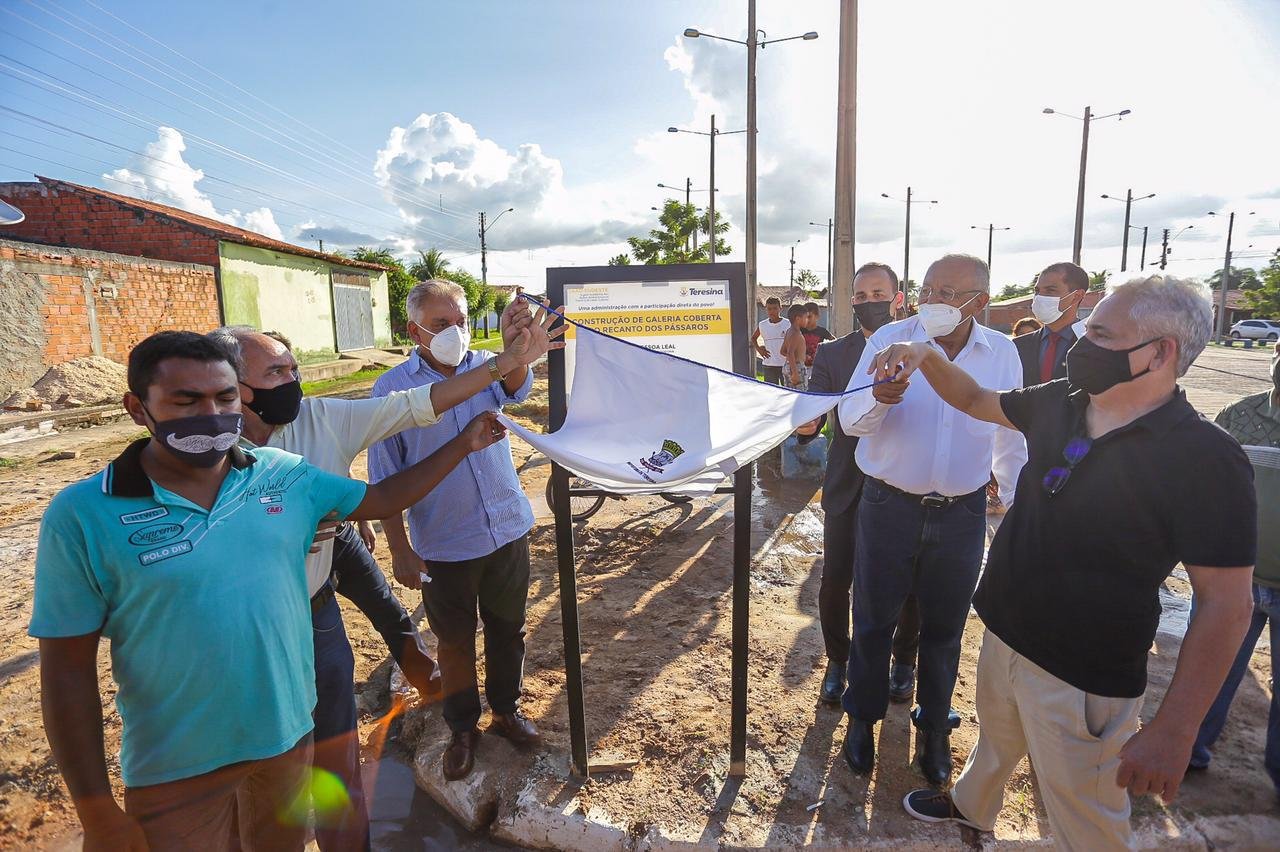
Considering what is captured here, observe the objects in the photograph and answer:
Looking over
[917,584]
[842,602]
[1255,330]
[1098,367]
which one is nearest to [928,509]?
[917,584]

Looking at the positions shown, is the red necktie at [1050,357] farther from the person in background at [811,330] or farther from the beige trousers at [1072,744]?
the person in background at [811,330]

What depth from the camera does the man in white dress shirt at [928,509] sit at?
283 cm

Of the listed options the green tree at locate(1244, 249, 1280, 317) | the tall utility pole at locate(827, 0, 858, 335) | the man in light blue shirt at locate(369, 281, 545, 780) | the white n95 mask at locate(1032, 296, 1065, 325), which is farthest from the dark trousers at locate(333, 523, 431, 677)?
the green tree at locate(1244, 249, 1280, 317)

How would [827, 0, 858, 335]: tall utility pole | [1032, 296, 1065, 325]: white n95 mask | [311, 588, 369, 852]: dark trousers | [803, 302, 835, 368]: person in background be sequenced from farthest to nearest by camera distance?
1. [803, 302, 835, 368]: person in background
2. [827, 0, 858, 335]: tall utility pole
3. [1032, 296, 1065, 325]: white n95 mask
4. [311, 588, 369, 852]: dark trousers

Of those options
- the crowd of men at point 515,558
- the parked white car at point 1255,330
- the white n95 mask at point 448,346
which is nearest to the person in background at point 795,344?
the crowd of men at point 515,558

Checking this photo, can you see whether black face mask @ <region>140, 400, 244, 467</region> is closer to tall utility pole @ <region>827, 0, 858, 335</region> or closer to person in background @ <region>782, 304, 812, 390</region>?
person in background @ <region>782, 304, 812, 390</region>

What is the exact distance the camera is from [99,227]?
18.6 meters

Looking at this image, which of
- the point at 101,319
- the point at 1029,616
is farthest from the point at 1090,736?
the point at 101,319

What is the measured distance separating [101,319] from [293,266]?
7517mm

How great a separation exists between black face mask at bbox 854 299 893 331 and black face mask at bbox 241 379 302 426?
2.79m

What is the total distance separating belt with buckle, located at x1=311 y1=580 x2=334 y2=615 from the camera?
2.34 meters

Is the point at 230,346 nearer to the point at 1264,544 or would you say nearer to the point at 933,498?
the point at 933,498

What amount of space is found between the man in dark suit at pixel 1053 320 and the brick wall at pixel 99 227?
19887mm

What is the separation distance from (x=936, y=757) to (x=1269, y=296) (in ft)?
190
